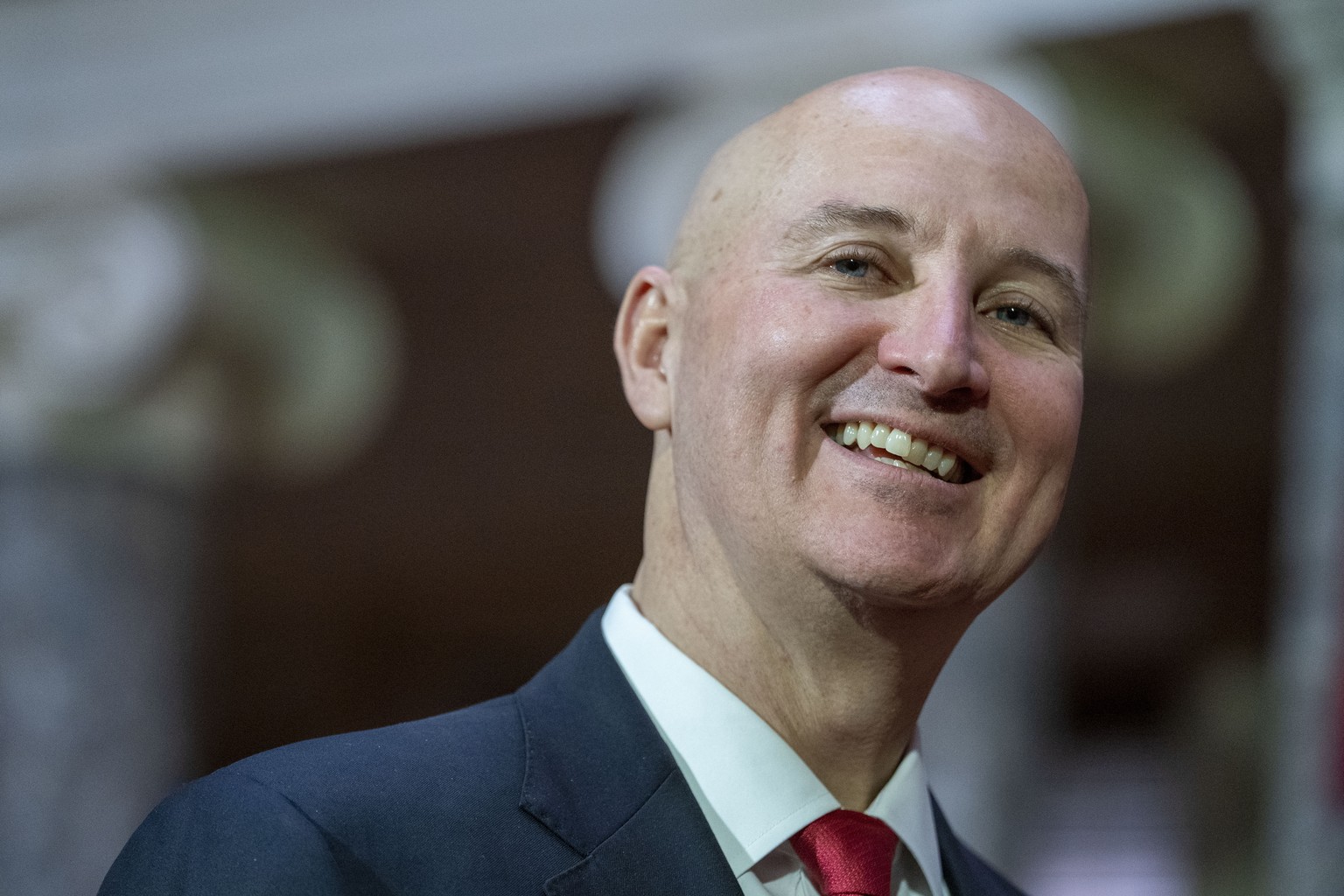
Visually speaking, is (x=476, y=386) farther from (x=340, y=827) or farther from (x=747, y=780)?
(x=340, y=827)

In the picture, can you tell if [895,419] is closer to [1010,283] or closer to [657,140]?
[1010,283]

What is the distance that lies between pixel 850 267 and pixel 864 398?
0.15m

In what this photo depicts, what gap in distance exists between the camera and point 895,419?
60.4 inches

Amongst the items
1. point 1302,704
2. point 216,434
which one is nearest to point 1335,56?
point 1302,704

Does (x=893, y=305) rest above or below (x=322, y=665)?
above

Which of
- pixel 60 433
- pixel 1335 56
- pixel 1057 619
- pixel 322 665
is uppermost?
pixel 1335 56

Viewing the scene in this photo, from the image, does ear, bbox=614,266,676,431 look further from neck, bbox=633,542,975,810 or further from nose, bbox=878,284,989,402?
nose, bbox=878,284,989,402

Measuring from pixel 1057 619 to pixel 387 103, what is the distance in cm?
423

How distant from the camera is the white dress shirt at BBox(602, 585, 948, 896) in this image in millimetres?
1550

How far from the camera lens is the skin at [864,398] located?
1532 mm

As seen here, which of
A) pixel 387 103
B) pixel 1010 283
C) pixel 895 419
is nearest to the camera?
pixel 895 419

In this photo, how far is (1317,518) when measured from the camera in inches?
172

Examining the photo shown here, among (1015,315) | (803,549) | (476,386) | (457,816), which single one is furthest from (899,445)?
(476,386)

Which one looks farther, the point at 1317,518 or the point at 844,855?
the point at 1317,518
